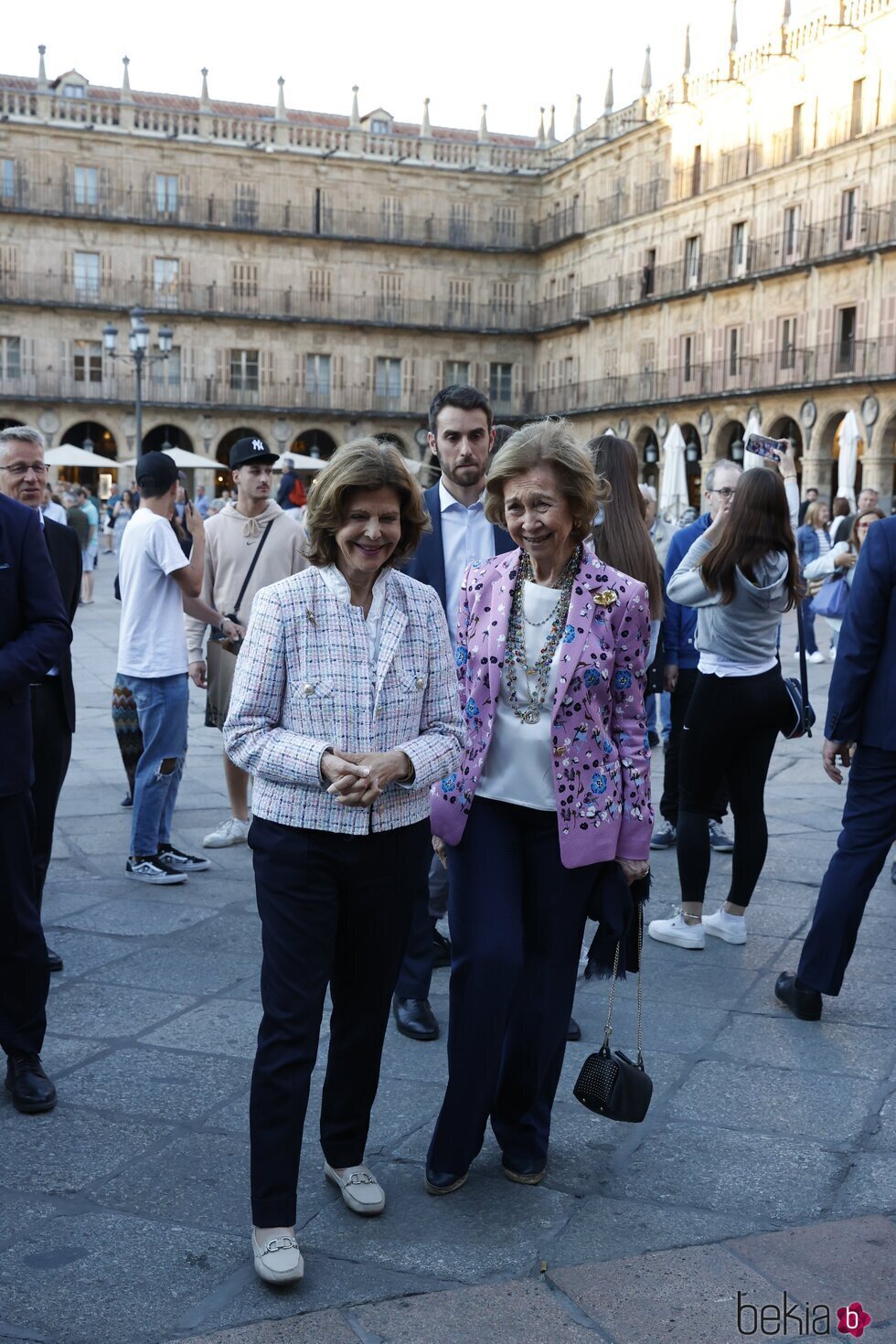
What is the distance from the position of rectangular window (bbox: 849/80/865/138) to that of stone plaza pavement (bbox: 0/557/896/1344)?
2971cm

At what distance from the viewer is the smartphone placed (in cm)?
513

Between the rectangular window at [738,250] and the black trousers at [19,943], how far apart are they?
109 feet

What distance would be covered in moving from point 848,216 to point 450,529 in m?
29.7

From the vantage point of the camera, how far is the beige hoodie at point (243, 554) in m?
5.63

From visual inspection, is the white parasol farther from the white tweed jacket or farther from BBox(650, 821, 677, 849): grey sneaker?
the white tweed jacket

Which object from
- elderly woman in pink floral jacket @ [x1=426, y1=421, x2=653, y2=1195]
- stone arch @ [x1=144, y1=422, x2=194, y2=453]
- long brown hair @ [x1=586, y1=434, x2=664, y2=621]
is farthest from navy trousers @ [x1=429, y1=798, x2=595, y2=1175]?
stone arch @ [x1=144, y1=422, x2=194, y2=453]

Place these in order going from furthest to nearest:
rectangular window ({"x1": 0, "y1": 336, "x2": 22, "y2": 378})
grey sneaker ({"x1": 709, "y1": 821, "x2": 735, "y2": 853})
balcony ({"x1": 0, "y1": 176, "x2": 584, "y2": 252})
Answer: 1. balcony ({"x1": 0, "y1": 176, "x2": 584, "y2": 252})
2. rectangular window ({"x1": 0, "y1": 336, "x2": 22, "y2": 378})
3. grey sneaker ({"x1": 709, "y1": 821, "x2": 735, "y2": 853})

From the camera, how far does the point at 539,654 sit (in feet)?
9.53

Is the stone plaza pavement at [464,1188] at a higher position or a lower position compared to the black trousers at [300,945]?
lower

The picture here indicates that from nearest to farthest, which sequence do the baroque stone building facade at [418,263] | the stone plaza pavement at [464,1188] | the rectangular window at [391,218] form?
the stone plaza pavement at [464,1188] < the baroque stone building facade at [418,263] < the rectangular window at [391,218]

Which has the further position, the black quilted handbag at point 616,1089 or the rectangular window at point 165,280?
the rectangular window at point 165,280

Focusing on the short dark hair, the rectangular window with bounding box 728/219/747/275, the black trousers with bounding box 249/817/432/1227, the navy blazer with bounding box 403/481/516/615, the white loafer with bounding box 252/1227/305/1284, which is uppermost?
the rectangular window with bounding box 728/219/747/275

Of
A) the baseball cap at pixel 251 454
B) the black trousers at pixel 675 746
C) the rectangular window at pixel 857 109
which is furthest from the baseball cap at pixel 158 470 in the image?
the rectangular window at pixel 857 109

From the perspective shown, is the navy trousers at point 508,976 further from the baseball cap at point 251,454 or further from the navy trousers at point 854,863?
the baseball cap at point 251,454
